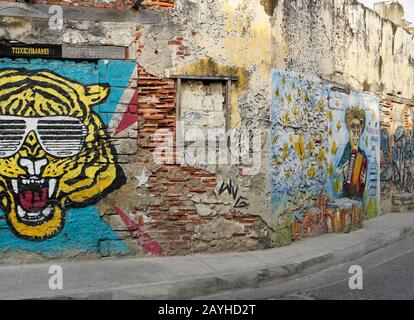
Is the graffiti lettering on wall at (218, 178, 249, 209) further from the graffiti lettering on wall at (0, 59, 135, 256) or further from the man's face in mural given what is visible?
the man's face in mural

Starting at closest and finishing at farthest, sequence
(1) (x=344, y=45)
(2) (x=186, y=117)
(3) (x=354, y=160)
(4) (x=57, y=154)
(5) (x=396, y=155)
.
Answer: (4) (x=57, y=154)
(2) (x=186, y=117)
(1) (x=344, y=45)
(3) (x=354, y=160)
(5) (x=396, y=155)

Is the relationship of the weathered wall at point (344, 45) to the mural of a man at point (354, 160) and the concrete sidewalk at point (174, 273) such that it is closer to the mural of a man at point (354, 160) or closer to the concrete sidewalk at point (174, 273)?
the mural of a man at point (354, 160)

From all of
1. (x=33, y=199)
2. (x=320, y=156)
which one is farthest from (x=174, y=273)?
(x=320, y=156)

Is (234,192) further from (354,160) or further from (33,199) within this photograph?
(354,160)

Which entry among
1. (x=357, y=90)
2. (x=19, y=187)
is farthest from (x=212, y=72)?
(x=357, y=90)

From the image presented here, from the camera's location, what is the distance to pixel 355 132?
11.1 m

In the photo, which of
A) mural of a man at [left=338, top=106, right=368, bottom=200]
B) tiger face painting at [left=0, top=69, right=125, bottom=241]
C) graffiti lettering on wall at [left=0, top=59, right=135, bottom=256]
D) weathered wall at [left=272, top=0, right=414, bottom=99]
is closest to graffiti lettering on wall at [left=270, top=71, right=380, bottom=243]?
mural of a man at [left=338, top=106, right=368, bottom=200]

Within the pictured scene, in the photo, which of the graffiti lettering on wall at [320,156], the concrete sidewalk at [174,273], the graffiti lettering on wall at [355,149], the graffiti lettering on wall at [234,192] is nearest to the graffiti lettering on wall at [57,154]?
the concrete sidewalk at [174,273]

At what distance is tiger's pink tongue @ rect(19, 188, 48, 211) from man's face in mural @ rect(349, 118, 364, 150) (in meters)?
6.69

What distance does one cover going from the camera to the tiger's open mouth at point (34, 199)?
6852 millimetres

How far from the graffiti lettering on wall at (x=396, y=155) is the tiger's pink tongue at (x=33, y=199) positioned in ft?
28.5

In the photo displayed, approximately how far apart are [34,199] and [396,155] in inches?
384

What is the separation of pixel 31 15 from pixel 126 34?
4.25 feet
